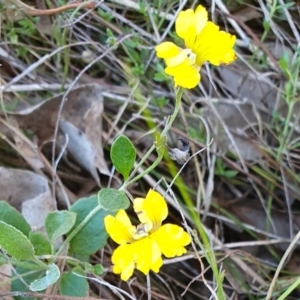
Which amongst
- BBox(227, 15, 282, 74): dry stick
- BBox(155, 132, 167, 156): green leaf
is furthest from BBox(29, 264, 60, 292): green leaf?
BBox(227, 15, 282, 74): dry stick

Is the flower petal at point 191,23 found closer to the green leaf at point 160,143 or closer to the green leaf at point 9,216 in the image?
the green leaf at point 160,143

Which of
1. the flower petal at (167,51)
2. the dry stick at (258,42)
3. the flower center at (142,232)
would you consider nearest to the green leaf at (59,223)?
the flower center at (142,232)

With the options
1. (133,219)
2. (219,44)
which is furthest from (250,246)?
(219,44)

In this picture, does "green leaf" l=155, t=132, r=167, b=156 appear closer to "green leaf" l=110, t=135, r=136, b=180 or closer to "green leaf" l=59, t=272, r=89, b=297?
"green leaf" l=110, t=135, r=136, b=180

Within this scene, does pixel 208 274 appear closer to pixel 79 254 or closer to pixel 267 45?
pixel 79 254

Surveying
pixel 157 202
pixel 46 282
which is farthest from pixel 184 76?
pixel 46 282
